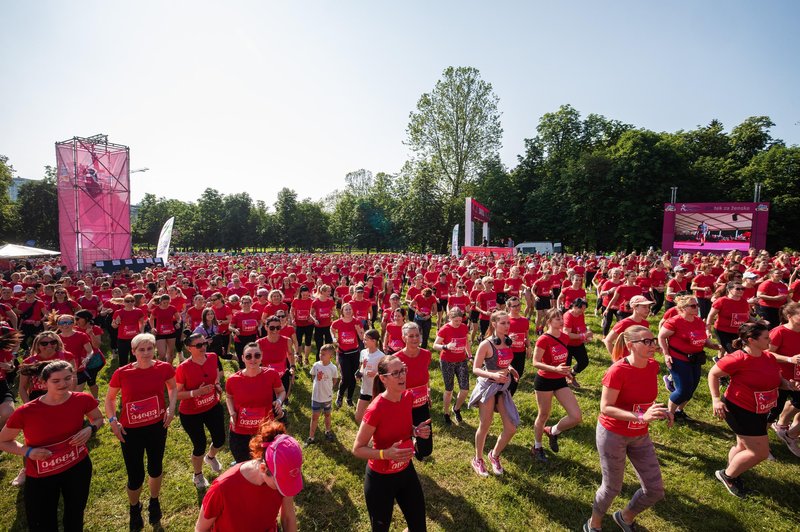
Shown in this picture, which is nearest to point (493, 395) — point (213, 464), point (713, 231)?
point (213, 464)

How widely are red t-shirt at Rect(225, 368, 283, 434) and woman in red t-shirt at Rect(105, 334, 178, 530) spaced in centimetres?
70

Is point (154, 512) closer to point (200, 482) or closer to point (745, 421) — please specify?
point (200, 482)

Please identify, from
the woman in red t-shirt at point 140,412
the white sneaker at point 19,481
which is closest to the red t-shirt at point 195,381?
the woman in red t-shirt at point 140,412

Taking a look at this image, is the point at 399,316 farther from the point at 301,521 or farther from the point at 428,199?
the point at 428,199

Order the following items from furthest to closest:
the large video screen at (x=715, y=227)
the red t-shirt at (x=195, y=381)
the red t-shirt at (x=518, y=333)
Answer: the large video screen at (x=715, y=227)
the red t-shirt at (x=518, y=333)
the red t-shirt at (x=195, y=381)

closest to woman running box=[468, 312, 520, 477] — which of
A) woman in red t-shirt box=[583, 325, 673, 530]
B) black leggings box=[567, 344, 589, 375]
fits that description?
woman in red t-shirt box=[583, 325, 673, 530]

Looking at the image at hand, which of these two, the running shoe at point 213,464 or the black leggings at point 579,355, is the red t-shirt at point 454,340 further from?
the running shoe at point 213,464

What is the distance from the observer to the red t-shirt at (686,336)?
564cm

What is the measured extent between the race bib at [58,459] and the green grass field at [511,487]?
5.23 ft

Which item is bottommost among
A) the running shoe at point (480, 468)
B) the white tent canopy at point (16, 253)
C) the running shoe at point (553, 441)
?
the running shoe at point (480, 468)

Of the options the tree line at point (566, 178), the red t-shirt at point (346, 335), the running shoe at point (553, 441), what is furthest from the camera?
the tree line at point (566, 178)

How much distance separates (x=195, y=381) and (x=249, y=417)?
3.17ft

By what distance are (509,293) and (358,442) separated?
363 inches

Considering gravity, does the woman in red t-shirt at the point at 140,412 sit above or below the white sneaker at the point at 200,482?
above
